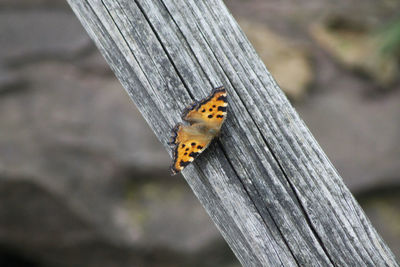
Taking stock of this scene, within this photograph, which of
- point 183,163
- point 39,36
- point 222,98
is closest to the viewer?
point 222,98

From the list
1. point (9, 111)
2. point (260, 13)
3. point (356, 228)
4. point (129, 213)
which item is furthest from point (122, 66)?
point (260, 13)

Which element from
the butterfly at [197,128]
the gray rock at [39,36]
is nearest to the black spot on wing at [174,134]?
the butterfly at [197,128]

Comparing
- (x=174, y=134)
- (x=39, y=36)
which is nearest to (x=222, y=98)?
(x=174, y=134)

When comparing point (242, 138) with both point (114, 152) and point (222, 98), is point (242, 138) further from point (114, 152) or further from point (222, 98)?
point (114, 152)

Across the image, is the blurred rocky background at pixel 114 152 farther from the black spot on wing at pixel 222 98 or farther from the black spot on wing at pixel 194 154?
the black spot on wing at pixel 222 98

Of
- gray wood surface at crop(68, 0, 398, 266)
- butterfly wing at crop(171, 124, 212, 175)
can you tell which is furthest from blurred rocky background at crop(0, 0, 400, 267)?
gray wood surface at crop(68, 0, 398, 266)
